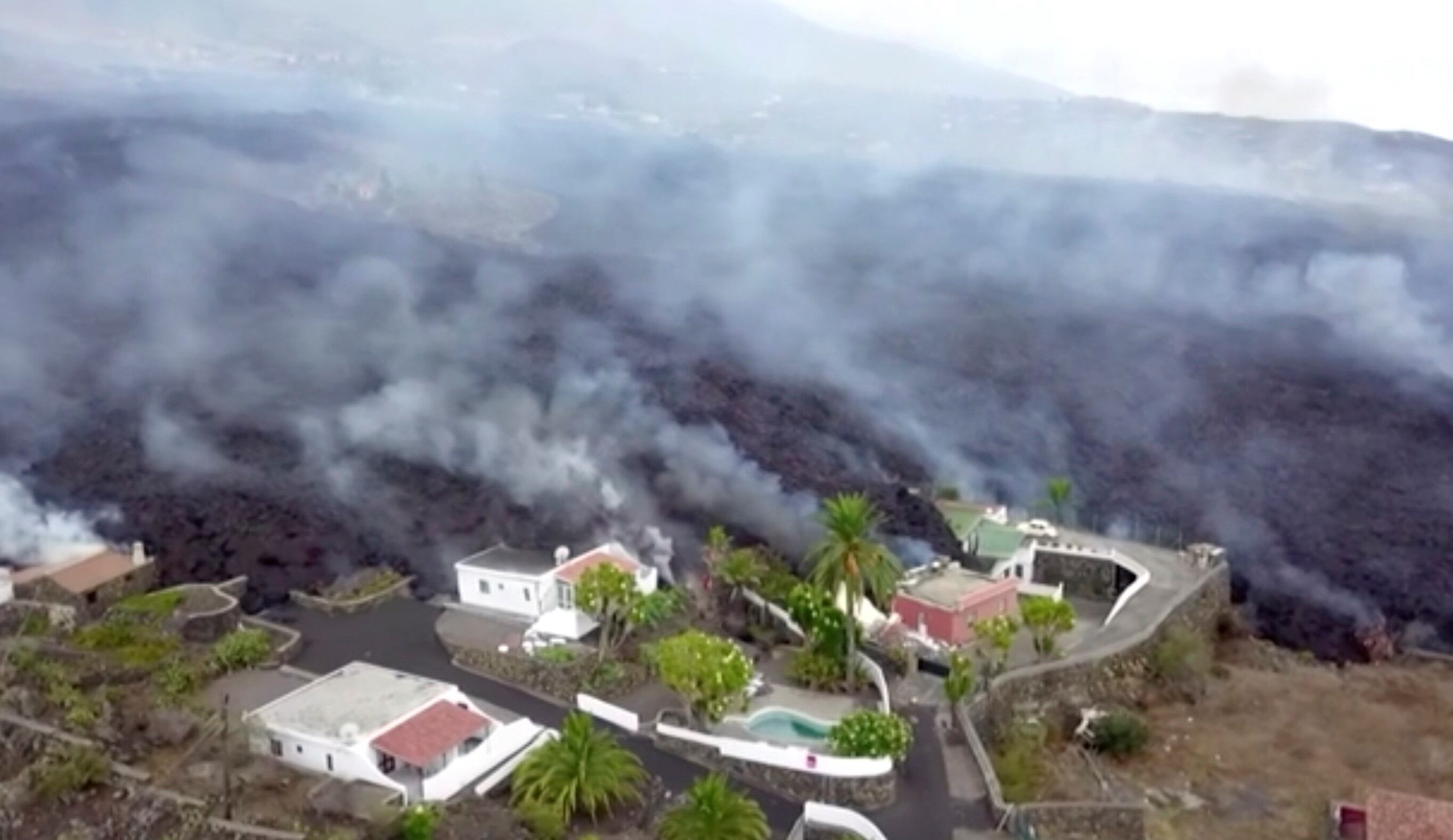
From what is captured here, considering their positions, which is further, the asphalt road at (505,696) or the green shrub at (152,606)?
the green shrub at (152,606)

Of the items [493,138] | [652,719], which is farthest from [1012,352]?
[652,719]

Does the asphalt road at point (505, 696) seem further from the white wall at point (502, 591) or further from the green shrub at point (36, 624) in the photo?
the green shrub at point (36, 624)

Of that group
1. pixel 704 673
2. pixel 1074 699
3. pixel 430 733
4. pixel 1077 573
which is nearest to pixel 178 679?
pixel 430 733

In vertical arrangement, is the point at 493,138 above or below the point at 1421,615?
above

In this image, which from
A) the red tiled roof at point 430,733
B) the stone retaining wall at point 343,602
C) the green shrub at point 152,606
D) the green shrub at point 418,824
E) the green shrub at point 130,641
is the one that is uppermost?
the red tiled roof at point 430,733

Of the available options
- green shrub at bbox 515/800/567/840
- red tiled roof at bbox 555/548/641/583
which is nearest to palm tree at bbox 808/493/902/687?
red tiled roof at bbox 555/548/641/583

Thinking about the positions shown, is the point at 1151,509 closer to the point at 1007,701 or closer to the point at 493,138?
the point at 1007,701

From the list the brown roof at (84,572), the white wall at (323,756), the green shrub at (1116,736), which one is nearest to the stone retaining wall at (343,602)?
the brown roof at (84,572)

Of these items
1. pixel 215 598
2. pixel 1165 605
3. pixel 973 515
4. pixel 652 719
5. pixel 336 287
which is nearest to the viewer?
pixel 652 719
